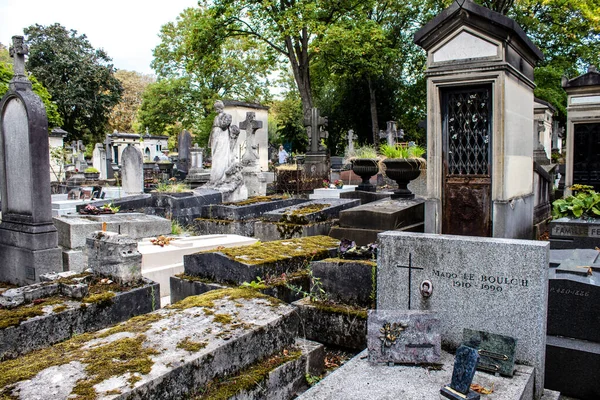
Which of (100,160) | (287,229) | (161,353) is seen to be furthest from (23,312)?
(100,160)

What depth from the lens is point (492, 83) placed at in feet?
19.8

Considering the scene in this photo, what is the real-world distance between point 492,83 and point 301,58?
672 inches

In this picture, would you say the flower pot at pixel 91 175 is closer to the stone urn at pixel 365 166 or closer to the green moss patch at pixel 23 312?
the stone urn at pixel 365 166

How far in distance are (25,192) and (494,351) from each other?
6006 mm

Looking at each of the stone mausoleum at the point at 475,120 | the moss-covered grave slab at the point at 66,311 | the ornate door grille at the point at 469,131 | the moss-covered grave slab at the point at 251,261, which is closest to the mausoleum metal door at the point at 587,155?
the stone mausoleum at the point at 475,120

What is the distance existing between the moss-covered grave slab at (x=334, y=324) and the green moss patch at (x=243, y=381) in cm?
81

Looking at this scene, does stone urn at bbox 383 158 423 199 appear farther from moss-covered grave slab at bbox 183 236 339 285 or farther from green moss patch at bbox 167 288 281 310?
green moss patch at bbox 167 288 281 310

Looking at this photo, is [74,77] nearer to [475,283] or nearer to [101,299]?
[101,299]

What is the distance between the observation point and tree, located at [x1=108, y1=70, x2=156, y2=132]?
153ft

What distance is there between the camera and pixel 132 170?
513 inches

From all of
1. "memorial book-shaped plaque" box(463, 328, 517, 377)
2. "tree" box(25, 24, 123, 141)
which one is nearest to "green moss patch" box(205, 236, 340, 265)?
"memorial book-shaped plaque" box(463, 328, 517, 377)

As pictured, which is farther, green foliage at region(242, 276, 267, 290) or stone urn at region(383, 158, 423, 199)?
stone urn at region(383, 158, 423, 199)

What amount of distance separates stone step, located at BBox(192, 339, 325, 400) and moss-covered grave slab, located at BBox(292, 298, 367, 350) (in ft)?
1.62

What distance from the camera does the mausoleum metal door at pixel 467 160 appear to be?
628cm
